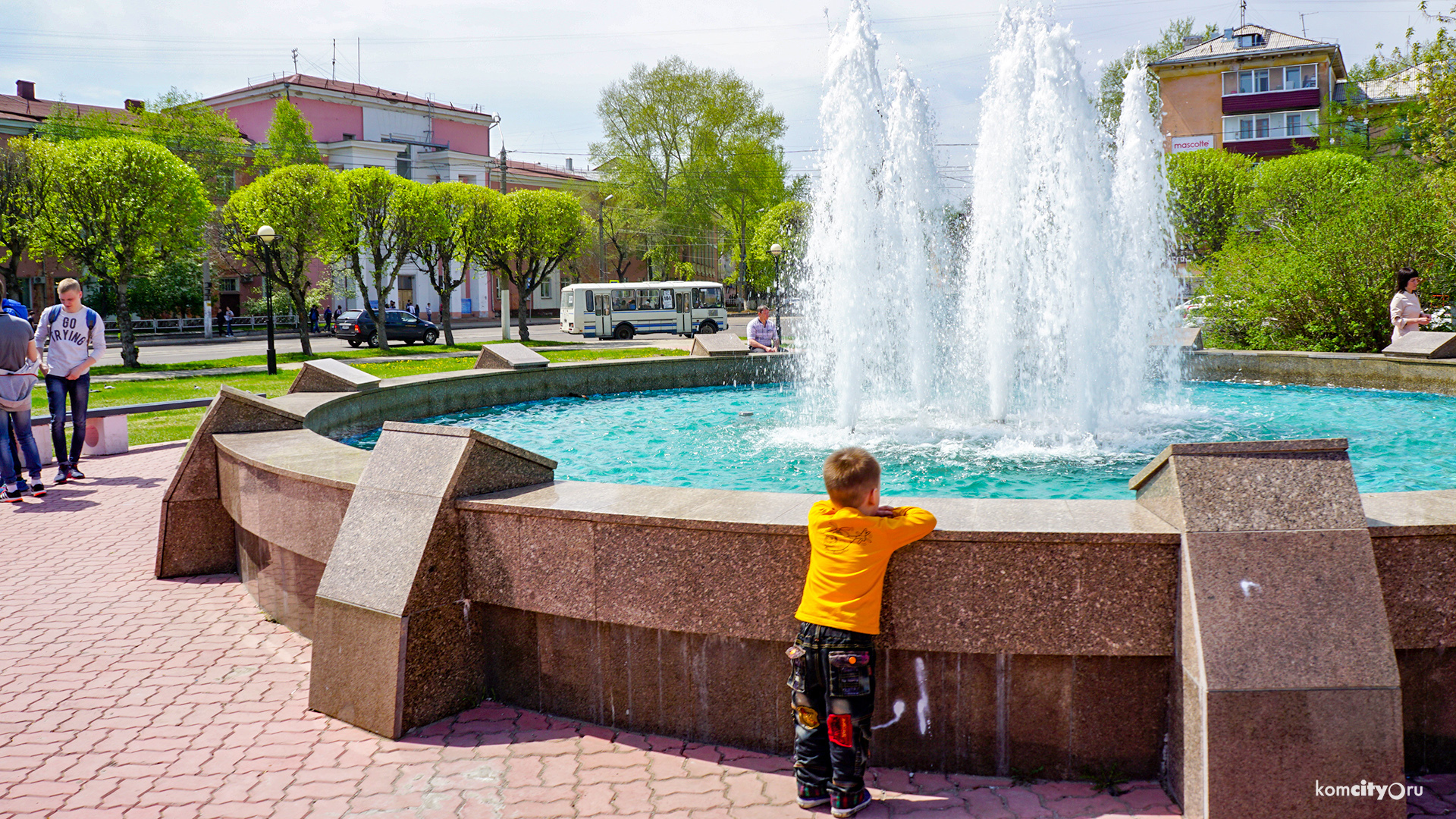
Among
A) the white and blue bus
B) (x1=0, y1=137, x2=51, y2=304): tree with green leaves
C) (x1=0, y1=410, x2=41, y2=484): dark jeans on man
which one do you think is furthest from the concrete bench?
the white and blue bus

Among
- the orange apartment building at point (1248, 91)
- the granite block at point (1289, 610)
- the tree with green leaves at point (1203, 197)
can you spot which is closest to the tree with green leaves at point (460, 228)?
the tree with green leaves at point (1203, 197)

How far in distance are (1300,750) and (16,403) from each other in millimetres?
9310

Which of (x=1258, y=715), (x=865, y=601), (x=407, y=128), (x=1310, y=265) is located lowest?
(x=1258, y=715)

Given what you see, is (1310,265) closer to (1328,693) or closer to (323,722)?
(1328,693)

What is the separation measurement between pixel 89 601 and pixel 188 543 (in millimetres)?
658

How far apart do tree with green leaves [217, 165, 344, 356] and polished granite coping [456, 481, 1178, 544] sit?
88.7 feet

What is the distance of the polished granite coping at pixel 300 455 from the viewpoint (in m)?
4.56

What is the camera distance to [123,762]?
3590 millimetres

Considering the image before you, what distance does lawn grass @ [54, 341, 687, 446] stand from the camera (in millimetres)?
12859

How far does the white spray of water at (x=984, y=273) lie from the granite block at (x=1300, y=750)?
6215mm

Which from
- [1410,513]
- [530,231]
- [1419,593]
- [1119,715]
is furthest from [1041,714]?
[530,231]

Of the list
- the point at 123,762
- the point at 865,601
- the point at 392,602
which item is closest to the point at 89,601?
the point at 123,762

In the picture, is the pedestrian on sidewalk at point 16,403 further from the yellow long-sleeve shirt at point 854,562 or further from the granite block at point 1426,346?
the granite block at point 1426,346

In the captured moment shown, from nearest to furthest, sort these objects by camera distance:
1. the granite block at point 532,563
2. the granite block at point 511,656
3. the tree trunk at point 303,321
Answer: the granite block at point 532,563
the granite block at point 511,656
the tree trunk at point 303,321
